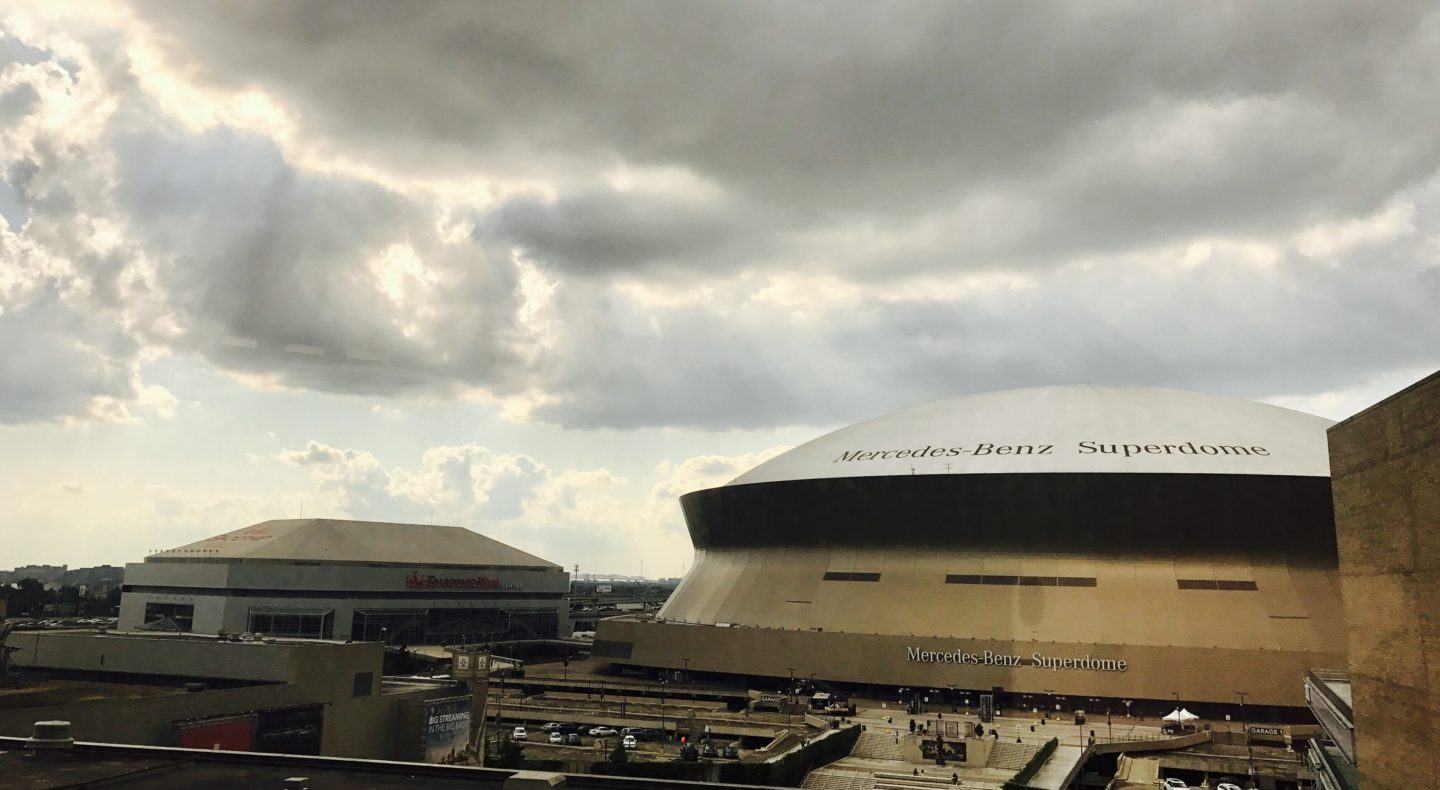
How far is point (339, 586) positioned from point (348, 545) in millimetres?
4921

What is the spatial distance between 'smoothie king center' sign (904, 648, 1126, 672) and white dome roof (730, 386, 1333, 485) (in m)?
11.3

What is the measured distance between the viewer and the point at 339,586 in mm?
97625

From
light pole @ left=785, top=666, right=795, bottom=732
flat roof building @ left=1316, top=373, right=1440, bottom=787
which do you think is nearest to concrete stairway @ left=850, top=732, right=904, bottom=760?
light pole @ left=785, top=666, right=795, bottom=732

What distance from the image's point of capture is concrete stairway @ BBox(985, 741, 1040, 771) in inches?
1808

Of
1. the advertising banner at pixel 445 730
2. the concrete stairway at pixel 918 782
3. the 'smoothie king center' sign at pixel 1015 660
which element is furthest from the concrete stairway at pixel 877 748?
the advertising banner at pixel 445 730

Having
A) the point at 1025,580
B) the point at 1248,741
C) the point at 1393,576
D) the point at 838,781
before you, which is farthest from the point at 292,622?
the point at 1393,576

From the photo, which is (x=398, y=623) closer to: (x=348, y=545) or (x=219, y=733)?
(x=348, y=545)

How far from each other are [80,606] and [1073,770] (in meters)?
136

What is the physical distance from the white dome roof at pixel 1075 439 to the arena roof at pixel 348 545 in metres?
40.9

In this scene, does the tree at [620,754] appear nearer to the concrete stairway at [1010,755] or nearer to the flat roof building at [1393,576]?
the concrete stairway at [1010,755]

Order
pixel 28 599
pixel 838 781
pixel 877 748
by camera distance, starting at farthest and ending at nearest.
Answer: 1. pixel 28 599
2. pixel 877 748
3. pixel 838 781

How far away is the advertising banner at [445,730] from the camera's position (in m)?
40.6

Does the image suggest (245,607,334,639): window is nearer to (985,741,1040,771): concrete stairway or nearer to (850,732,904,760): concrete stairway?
(850,732,904,760): concrete stairway

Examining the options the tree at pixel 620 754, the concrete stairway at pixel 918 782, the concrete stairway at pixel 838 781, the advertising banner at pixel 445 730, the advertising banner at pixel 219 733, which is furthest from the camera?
the tree at pixel 620 754
